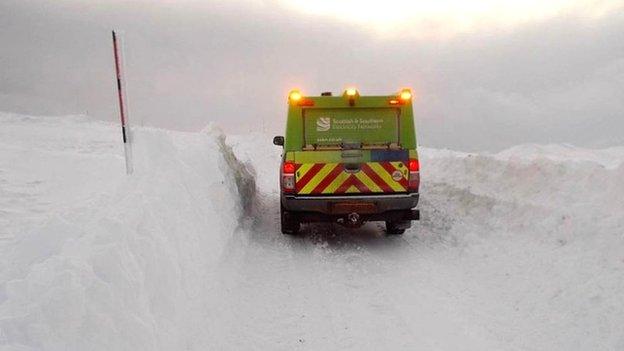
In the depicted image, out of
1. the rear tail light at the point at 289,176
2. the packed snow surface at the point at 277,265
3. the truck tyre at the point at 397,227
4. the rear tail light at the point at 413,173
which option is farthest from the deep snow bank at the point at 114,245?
the rear tail light at the point at 413,173

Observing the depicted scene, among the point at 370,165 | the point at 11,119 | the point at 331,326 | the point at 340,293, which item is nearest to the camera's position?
the point at 331,326

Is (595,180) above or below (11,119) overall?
below

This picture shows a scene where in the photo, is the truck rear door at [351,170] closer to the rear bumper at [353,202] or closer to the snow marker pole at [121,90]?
the rear bumper at [353,202]

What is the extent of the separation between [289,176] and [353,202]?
43.4 inches

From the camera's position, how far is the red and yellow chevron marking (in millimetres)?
7633

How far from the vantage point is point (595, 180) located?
7.35 m

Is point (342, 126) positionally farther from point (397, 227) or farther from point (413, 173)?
point (397, 227)

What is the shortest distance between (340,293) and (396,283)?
0.80m

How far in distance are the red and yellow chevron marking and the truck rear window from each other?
1.87ft

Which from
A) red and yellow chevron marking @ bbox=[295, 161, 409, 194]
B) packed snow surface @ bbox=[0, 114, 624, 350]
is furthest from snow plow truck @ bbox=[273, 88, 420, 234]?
packed snow surface @ bbox=[0, 114, 624, 350]

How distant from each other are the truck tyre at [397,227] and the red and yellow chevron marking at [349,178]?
673 mm

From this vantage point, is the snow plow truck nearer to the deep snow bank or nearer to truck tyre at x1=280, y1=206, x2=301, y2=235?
truck tyre at x1=280, y1=206, x2=301, y2=235

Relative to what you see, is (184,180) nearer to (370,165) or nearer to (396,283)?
(370,165)

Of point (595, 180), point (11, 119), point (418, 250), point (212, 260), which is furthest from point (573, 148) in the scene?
point (11, 119)
